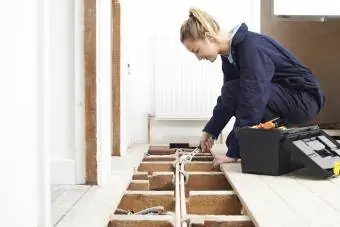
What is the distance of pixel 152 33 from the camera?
345 centimetres

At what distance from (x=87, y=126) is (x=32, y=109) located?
74cm

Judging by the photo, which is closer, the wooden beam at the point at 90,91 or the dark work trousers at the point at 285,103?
the wooden beam at the point at 90,91

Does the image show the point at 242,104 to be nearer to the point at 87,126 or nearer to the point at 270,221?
the point at 87,126

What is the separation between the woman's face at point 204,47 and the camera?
1.89 meters

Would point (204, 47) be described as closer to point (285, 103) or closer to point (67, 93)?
point (285, 103)

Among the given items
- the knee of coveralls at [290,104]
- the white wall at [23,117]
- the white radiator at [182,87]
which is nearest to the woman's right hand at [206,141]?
the knee of coveralls at [290,104]

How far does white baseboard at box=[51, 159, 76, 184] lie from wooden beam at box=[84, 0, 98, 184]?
0.06 metres

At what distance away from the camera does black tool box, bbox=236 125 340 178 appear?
161 cm

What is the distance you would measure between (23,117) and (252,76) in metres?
1.17

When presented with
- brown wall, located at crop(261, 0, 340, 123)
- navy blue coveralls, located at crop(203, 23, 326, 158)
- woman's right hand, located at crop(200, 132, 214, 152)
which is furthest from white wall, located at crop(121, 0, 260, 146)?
navy blue coveralls, located at crop(203, 23, 326, 158)

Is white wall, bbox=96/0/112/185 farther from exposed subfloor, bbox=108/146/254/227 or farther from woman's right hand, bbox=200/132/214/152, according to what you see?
woman's right hand, bbox=200/132/214/152

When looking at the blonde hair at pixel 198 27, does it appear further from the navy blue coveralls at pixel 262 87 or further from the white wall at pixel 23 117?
the white wall at pixel 23 117

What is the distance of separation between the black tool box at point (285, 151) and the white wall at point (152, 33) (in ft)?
5.62

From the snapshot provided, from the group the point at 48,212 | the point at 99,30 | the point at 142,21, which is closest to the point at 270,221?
the point at 48,212
